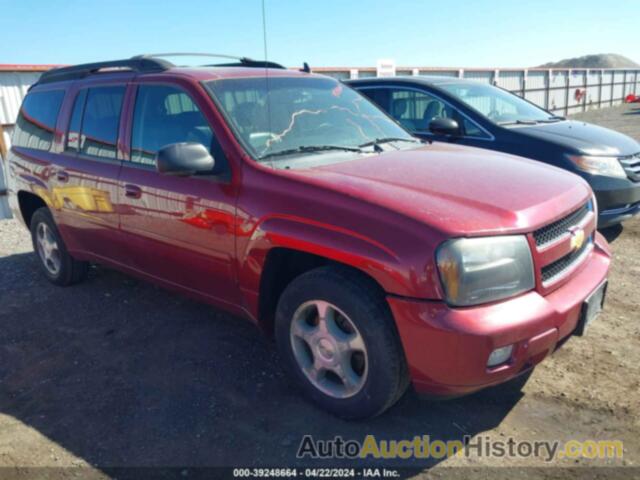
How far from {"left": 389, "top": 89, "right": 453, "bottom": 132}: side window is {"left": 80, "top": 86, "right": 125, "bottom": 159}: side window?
3341 mm

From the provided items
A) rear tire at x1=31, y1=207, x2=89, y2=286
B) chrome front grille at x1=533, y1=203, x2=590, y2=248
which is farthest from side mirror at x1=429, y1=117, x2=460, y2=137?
rear tire at x1=31, y1=207, x2=89, y2=286

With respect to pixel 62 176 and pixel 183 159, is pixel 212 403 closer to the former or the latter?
pixel 183 159

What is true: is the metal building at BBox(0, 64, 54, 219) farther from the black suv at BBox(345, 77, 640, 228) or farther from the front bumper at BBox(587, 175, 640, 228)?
the front bumper at BBox(587, 175, 640, 228)

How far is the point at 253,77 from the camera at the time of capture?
12.2 ft

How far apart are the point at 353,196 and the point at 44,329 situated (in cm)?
301

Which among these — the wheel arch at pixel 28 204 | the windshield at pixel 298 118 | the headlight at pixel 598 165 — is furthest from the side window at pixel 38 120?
the headlight at pixel 598 165

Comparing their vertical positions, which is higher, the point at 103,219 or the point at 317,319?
the point at 103,219

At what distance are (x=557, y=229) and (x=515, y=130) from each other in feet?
11.1

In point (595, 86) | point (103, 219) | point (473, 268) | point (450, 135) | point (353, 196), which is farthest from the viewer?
point (595, 86)

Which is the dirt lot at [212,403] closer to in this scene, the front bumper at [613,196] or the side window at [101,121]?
the front bumper at [613,196]

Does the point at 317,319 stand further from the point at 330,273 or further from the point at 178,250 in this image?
the point at 178,250

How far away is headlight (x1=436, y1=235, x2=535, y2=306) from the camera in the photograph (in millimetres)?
2365

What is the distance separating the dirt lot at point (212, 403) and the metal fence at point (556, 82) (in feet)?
39.6

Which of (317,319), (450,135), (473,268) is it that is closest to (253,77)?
(317,319)
